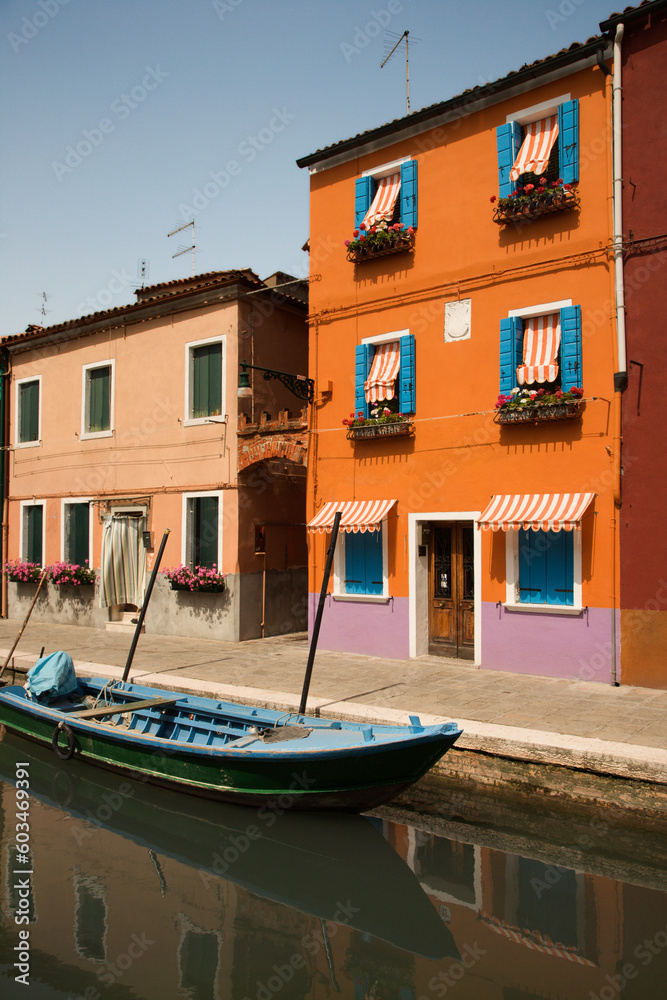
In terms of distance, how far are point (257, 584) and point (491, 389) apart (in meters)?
6.59

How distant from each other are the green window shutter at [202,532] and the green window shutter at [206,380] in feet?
6.13

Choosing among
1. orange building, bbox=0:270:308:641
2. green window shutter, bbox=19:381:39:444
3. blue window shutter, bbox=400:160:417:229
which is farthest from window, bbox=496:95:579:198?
green window shutter, bbox=19:381:39:444

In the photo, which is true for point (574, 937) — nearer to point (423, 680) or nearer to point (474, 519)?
point (423, 680)

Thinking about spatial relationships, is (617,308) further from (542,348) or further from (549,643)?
(549,643)

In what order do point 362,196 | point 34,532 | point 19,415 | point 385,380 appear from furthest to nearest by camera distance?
1. point 19,415
2. point 34,532
3. point 362,196
4. point 385,380

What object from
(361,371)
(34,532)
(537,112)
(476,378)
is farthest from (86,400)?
(537,112)

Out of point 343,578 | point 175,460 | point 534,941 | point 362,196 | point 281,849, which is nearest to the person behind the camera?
point 534,941

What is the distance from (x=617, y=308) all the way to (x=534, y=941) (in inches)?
314

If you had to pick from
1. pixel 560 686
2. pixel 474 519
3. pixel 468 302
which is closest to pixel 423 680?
pixel 560 686

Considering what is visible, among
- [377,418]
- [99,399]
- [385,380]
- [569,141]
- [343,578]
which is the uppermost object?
[569,141]

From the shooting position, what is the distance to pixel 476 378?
11750 millimetres

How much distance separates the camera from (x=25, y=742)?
10453 mm

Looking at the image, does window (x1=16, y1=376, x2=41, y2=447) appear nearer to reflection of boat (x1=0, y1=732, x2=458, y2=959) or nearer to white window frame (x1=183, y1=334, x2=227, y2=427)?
white window frame (x1=183, y1=334, x2=227, y2=427)

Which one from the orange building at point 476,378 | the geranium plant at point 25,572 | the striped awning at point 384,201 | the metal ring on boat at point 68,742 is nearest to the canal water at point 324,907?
the metal ring on boat at point 68,742
